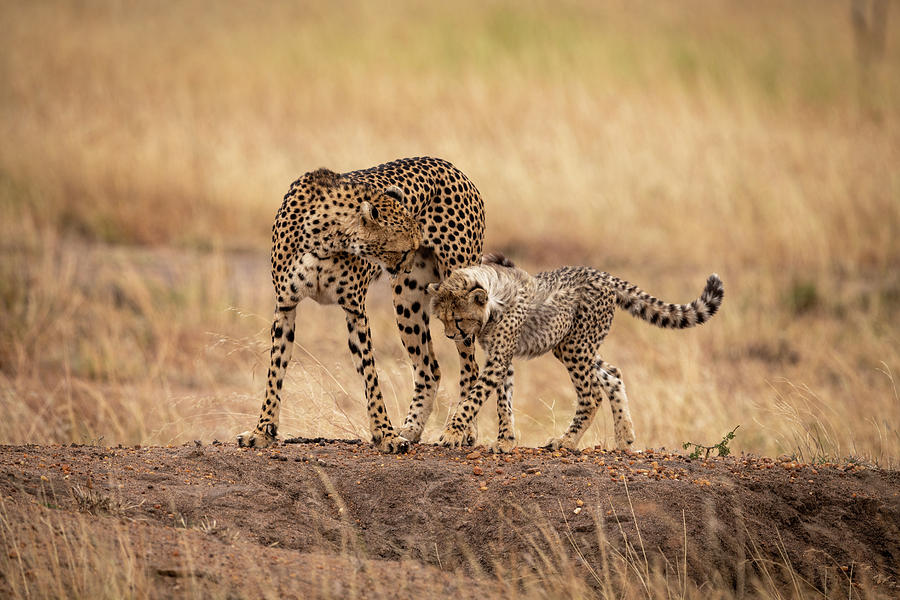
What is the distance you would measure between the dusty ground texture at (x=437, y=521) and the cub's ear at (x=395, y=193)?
3.89ft

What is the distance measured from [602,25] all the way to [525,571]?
15.2 m

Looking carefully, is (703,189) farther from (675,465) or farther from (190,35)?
(190,35)

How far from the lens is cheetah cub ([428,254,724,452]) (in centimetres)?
463

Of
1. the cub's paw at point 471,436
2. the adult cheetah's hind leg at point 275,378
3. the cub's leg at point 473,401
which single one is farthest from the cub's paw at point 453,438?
the adult cheetah's hind leg at point 275,378

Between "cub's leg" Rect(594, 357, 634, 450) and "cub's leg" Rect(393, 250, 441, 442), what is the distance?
0.79 metres

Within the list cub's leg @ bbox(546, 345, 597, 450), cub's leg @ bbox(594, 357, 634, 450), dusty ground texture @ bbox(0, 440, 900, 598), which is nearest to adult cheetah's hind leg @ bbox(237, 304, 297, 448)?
dusty ground texture @ bbox(0, 440, 900, 598)

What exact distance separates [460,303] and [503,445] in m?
0.68

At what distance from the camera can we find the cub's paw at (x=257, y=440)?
461 centimetres

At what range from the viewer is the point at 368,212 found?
454 cm

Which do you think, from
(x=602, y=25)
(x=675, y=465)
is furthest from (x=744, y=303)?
(x=602, y=25)

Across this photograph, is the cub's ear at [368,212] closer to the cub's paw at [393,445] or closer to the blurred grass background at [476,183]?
the cub's paw at [393,445]

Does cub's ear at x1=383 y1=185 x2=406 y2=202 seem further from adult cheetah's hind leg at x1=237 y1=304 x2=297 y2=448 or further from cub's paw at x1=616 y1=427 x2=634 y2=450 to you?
cub's paw at x1=616 y1=427 x2=634 y2=450

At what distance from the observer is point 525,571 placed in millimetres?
3670

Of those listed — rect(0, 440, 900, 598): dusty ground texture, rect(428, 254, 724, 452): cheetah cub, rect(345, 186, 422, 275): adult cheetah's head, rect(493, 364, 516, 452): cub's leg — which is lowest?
rect(0, 440, 900, 598): dusty ground texture
